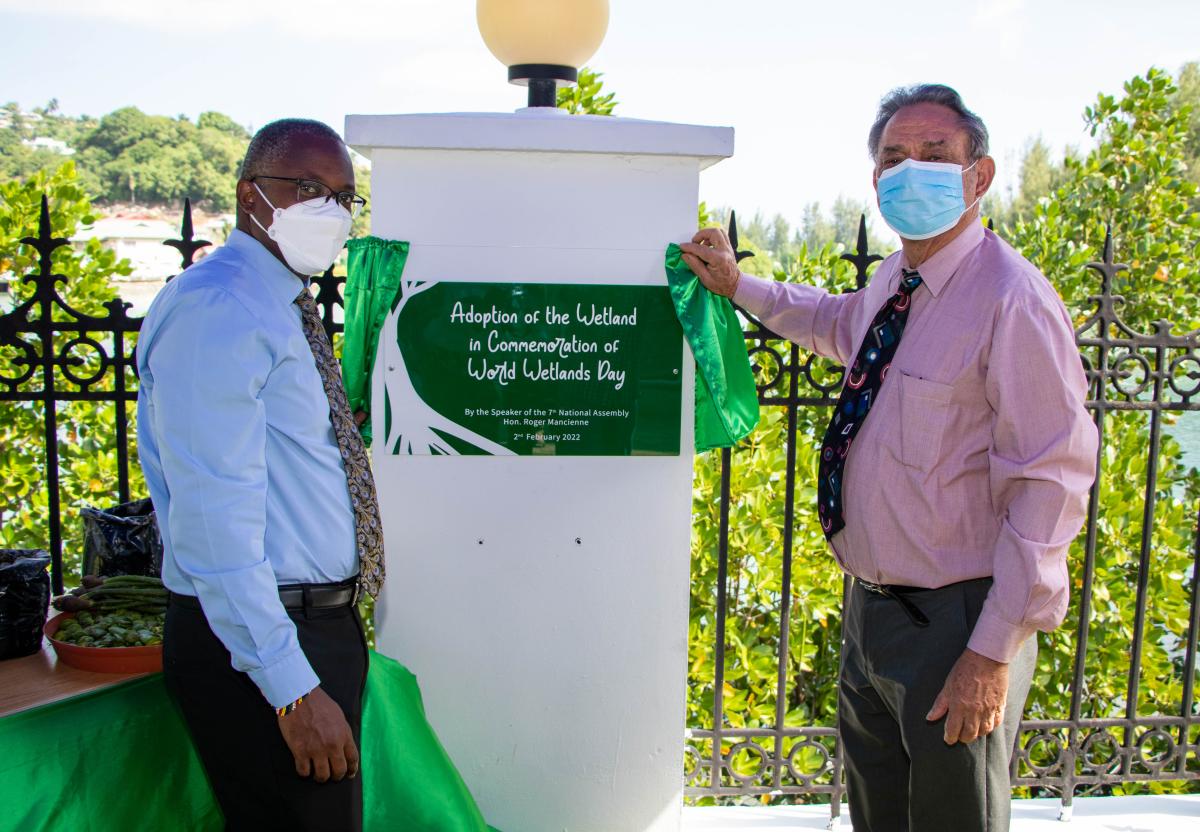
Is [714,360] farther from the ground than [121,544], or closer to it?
farther from the ground

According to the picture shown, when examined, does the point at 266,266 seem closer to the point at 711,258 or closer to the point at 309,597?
the point at 309,597

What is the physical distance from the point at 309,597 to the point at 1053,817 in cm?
294

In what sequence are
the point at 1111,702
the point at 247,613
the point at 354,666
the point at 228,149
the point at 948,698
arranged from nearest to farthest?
the point at 247,613 → the point at 354,666 → the point at 948,698 → the point at 1111,702 → the point at 228,149

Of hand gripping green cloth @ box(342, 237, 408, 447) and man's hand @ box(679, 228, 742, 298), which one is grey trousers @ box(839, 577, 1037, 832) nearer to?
man's hand @ box(679, 228, 742, 298)

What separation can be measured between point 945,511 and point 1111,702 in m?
3.39

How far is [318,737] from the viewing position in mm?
1681

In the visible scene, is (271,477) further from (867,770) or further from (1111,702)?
(1111,702)

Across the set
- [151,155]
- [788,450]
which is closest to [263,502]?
[788,450]

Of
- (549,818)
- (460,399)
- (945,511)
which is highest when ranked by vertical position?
(460,399)

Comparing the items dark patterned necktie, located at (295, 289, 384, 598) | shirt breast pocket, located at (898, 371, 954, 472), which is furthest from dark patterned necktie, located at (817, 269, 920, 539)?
dark patterned necktie, located at (295, 289, 384, 598)

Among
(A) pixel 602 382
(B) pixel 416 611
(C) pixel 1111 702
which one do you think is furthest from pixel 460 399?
(C) pixel 1111 702

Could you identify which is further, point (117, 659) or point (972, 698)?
point (117, 659)

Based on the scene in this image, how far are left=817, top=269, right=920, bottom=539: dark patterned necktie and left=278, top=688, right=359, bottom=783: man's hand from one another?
3.81 ft

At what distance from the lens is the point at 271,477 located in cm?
174
